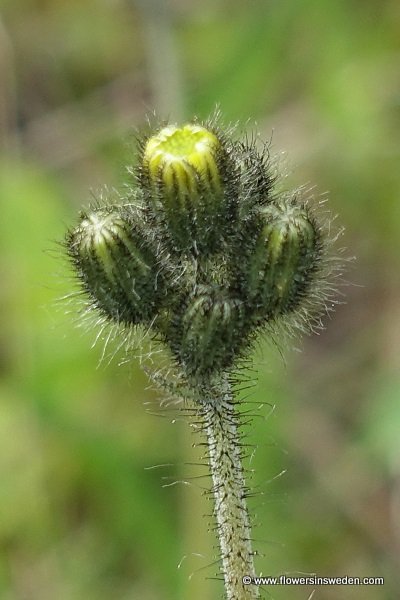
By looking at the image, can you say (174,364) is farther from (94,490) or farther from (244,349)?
(94,490)

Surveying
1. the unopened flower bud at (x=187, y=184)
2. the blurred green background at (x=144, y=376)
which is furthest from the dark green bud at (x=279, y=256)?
the blurred green background at (x=144, y=376)

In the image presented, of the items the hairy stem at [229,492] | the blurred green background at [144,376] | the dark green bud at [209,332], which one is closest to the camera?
the dark green bud at [209,332]

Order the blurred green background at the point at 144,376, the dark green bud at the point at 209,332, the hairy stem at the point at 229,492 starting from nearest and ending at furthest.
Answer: the dark green bud at the point at 209,332 < the hairy stem at the point at 229,492 < the blurred green background at the point at 144,376

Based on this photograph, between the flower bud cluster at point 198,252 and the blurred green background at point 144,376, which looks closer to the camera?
the flower bud cluster at point 198,252

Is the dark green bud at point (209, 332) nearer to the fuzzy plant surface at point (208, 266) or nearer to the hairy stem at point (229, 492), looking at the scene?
the fuzzy plant surface at point (208, 266)

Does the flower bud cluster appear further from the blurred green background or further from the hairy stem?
the blurred green background

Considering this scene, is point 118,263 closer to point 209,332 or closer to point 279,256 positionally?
point 209,332

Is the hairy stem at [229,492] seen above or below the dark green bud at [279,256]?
below

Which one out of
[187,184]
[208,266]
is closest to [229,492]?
[208,266]
